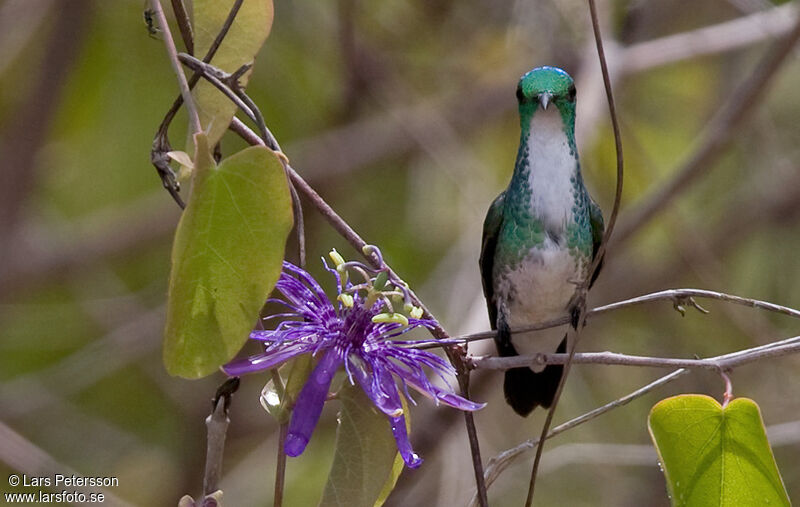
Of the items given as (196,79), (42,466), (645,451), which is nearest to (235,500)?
(42,466)

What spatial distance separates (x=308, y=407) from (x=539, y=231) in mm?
1145

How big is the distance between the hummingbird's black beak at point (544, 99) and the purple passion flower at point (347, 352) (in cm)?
74

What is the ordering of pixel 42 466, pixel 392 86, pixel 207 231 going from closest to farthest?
pixel 207 231, pixel 42 466, pixel 392 86

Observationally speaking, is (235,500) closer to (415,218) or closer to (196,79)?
(415,218)

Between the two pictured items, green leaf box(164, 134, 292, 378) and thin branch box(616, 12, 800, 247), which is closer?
green leaf box(164, 134, 292, 378)

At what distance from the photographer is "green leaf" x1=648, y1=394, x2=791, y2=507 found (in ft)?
5.08

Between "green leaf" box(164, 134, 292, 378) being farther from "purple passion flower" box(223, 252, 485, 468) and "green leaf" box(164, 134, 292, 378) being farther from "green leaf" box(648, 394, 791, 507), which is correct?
"green leaf" box(648, 394, 791, 507)

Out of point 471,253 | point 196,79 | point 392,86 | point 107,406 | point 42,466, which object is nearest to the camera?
point 196,79

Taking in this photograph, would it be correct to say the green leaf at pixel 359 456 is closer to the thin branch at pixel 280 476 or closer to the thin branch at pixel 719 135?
the thin branch at pixel 280 476

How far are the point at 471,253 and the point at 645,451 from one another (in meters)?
0.99

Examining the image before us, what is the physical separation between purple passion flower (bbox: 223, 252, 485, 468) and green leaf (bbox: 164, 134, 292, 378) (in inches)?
4.2

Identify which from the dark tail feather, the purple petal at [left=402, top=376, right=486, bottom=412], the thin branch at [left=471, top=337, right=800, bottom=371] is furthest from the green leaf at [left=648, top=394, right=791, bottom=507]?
the dark tail feather

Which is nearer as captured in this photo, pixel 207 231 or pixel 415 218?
pixel 207 231

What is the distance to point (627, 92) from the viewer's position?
479 centimetres
